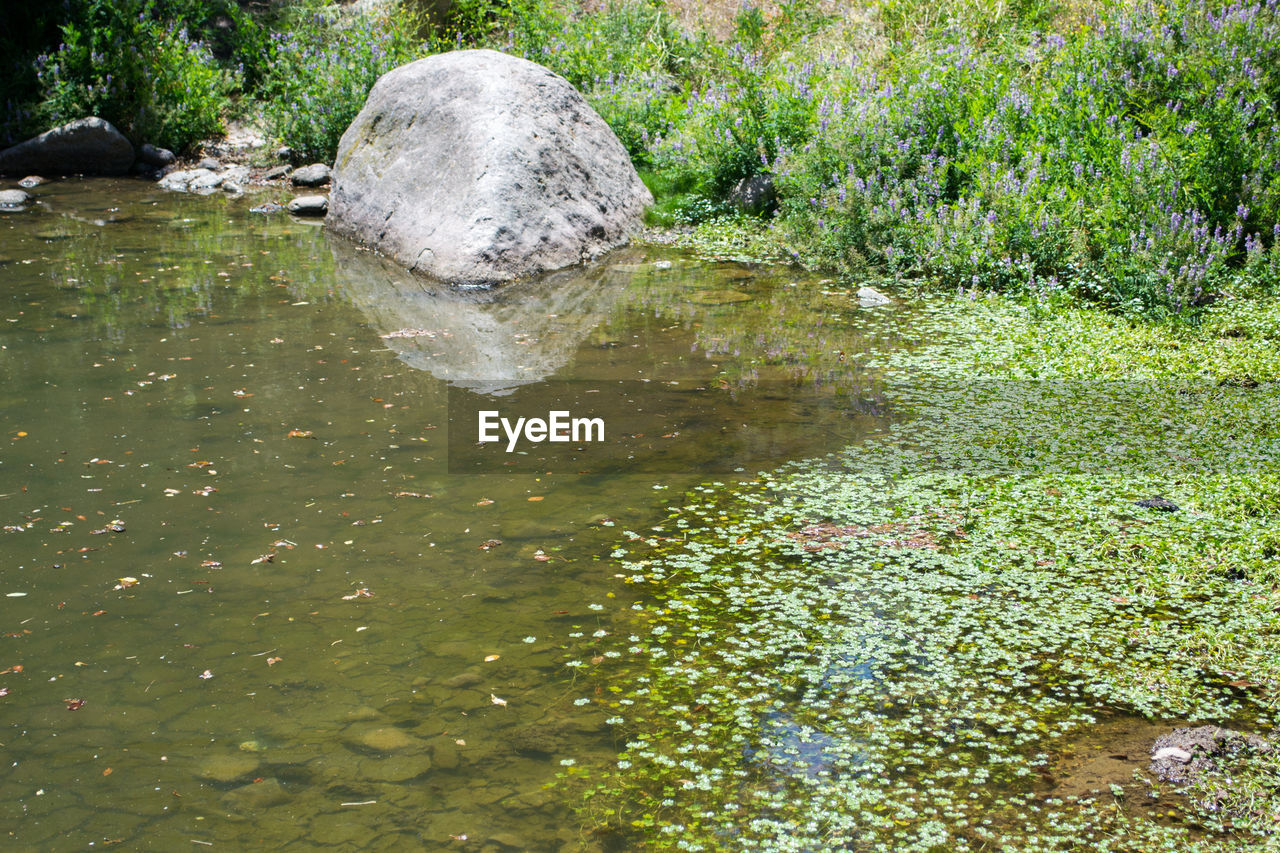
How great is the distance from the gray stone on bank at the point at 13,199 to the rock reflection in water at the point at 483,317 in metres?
4.66

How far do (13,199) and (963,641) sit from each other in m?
12.8

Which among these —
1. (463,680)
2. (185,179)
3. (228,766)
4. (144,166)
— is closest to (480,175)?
(185,179)

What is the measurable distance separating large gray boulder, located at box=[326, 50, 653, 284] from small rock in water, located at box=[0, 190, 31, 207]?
4157 millimetres

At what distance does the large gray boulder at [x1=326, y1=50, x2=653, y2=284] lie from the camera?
986cm

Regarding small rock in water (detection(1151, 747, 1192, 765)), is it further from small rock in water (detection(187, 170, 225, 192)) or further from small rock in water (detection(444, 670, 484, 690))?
small rock in water (detection(187, 170, 225, 192))

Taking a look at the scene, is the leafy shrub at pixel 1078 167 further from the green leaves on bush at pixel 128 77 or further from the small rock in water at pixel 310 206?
the green leaves on bush at pixel 128 77

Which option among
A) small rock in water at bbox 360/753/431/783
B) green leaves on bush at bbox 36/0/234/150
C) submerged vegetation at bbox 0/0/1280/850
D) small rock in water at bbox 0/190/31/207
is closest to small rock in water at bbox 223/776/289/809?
small rock in water at bbox 360/753/431/783

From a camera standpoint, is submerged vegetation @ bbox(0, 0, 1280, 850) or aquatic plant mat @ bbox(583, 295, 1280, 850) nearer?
aquatic plant mat @ bbox(583, 295, 1280, 850)

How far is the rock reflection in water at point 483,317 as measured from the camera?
7.34 metres

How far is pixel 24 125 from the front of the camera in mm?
13953

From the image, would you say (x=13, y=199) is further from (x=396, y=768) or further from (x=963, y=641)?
(x=963, y=641)

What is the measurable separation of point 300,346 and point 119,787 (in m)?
4.80

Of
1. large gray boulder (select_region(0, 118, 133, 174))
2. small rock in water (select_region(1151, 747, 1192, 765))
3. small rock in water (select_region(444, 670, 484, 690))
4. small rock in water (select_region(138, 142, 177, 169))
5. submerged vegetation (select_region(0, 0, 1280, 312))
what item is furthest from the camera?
small rock in water (select_region(138, 142, 177, 169))

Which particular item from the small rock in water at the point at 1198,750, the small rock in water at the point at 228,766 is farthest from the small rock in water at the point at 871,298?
the small rock in water at the point at 228,766
